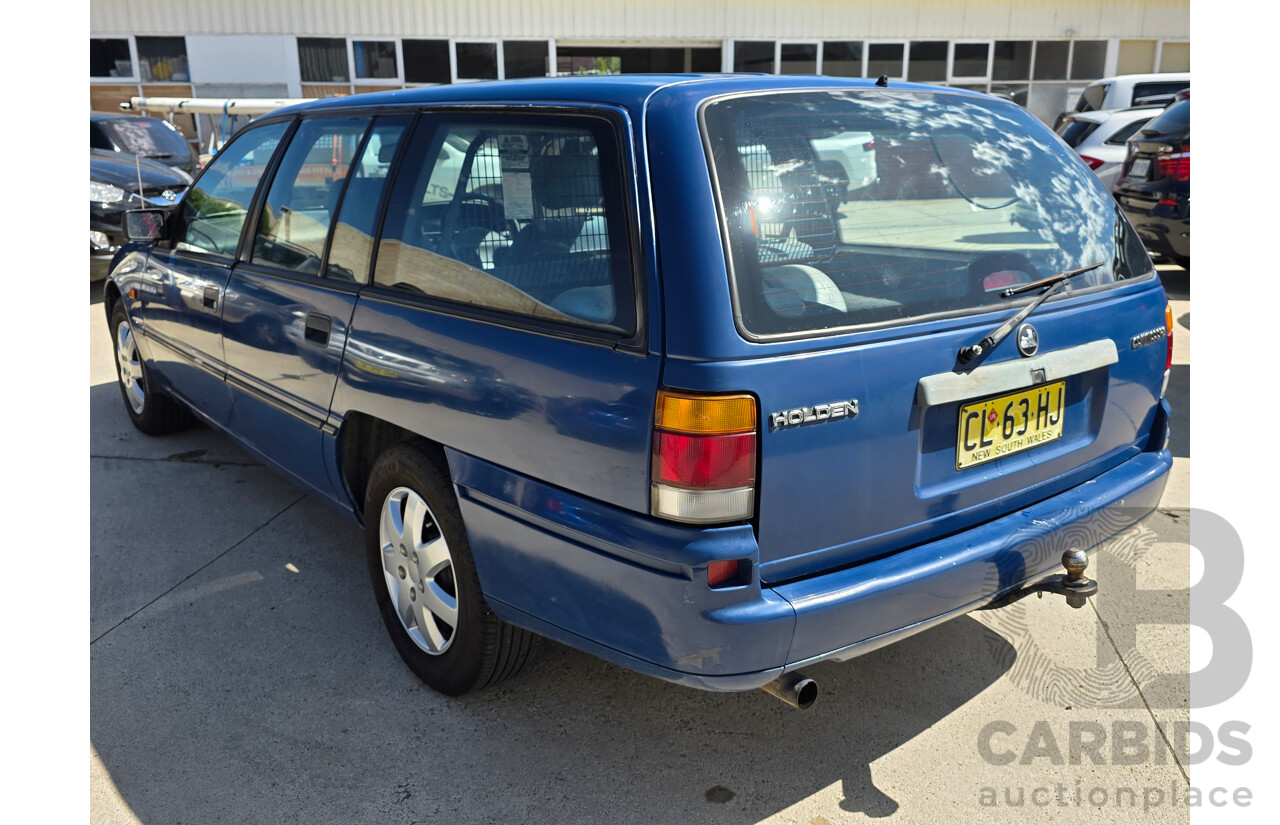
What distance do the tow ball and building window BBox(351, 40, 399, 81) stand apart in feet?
65.9

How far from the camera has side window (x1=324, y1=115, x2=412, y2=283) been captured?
3.02 metres

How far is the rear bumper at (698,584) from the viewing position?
2105 mm

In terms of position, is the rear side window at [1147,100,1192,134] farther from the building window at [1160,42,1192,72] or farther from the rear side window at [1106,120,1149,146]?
the building window at [1160,42,1192,72]

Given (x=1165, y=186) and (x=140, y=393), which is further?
(x=1165, y=186)

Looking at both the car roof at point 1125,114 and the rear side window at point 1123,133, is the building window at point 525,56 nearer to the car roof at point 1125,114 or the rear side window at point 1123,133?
the car roof at point 1125,114

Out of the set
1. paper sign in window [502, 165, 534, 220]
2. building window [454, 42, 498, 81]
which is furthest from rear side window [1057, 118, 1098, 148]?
building window [454, 42, 498, 81]

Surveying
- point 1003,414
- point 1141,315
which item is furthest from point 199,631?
point 1141,315

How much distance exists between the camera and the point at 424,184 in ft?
9.41

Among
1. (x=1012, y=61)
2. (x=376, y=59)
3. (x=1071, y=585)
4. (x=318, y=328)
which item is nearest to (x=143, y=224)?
(x=318, y=328)

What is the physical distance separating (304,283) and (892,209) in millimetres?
1932

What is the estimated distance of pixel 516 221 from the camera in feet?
8.29

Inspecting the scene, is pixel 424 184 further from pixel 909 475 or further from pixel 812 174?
pixel 909 475

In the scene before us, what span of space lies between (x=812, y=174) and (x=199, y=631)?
2.54 m

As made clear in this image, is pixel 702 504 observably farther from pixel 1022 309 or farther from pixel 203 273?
pixel 203 273
